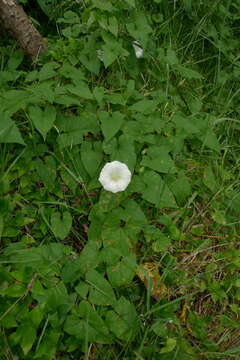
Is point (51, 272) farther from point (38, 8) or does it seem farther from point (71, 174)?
point (38, 8)

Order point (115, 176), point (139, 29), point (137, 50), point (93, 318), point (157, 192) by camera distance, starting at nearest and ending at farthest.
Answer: point (93, 318) < point (115, 176) < point (157, 192) < point (139, 29) < point (137, 50)

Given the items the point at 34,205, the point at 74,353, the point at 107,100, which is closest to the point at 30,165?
the point at 34,205

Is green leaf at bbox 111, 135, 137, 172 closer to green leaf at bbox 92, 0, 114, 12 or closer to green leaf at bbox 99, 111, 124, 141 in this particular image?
green leaf at bbox 99, 111, 124, 141

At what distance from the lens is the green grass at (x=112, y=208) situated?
1456mm

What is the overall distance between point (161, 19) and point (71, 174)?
4.87ft

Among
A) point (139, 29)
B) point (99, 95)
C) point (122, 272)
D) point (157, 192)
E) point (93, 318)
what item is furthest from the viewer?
point (139, 29)

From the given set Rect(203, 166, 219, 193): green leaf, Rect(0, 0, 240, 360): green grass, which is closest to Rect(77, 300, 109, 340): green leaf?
Rect(0, 0, 240, 360): green grass

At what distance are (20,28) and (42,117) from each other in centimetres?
74

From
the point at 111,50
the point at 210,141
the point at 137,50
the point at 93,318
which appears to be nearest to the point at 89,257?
the point at 93,318

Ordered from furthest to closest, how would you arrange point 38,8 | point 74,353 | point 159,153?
1. point 38,8
2. point 159,153
3. point 74,353

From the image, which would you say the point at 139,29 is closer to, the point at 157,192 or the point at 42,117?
the point at 42,117

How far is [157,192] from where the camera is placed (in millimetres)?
1790

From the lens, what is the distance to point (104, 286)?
1.51m

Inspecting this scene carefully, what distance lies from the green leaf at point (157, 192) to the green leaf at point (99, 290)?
44cm
